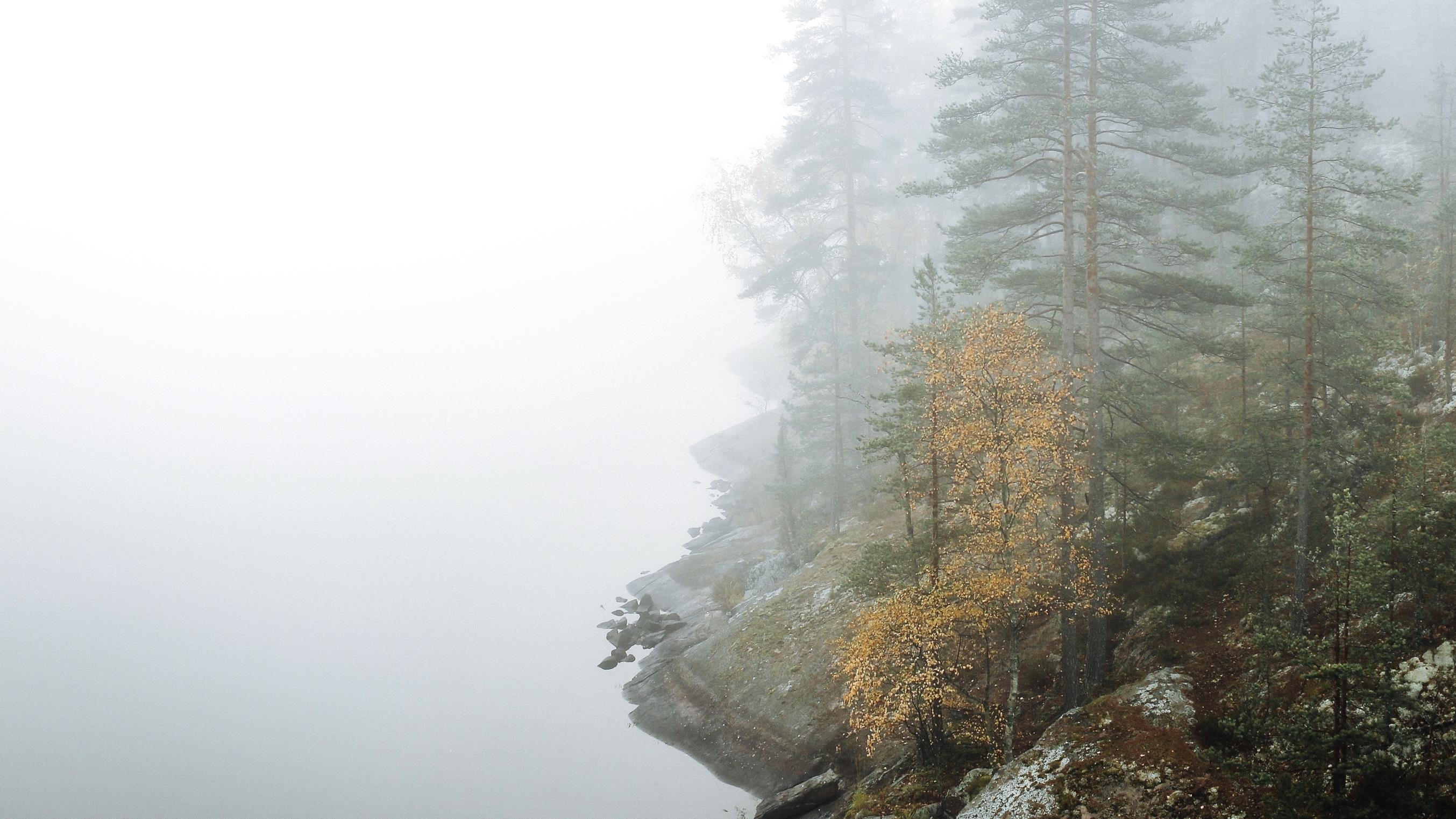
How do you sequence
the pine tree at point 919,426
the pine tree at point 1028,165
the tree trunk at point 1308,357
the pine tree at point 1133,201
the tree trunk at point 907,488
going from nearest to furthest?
the tree trunk at point 1308,357 → the pine tree at point 1133,201 → the pine tree at point 1028,165 → the pine tree at point 919,426 → the tree trunk at point 907,488

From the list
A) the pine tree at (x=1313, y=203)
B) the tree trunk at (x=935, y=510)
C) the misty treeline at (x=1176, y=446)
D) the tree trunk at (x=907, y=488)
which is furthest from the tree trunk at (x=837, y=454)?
the pine tree at (x=1313, y=203)

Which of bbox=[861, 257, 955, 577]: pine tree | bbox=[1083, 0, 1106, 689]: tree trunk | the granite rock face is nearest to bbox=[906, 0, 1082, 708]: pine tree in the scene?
bbox=[1083, 0, 1106, 689]: tree trunk

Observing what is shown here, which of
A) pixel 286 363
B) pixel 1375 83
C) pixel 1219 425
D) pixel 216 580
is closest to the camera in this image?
pixel 1219 425

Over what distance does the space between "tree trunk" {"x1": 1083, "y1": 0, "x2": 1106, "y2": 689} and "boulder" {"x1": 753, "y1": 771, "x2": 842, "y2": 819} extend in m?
6.66

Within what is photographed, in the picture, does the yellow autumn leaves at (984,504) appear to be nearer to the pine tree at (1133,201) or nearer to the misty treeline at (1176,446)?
the misty treeline at (1176,446)

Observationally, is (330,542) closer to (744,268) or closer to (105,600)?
(105,600)

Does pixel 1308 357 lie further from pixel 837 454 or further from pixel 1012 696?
pixel 837 454

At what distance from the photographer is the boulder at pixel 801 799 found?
17.6m

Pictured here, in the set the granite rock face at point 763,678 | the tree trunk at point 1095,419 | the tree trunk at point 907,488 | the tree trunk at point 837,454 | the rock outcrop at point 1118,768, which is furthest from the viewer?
the tree trunk at point 837,454

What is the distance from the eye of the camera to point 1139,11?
1802 cm

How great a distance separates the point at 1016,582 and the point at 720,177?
3398cm

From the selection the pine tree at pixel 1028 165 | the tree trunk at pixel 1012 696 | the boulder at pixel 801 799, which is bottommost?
the boulder at pixel 801 799

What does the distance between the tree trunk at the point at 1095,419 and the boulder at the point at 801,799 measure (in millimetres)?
6656

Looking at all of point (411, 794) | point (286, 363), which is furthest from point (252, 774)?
point (286, 363)
